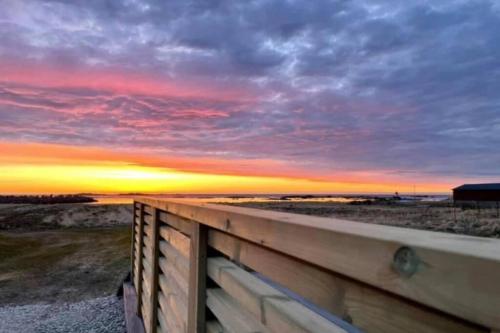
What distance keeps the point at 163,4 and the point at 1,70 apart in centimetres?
564

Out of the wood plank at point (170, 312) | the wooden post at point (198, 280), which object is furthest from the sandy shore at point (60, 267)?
the wooden post at point (198, 280)

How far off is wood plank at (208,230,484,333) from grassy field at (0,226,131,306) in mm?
7715

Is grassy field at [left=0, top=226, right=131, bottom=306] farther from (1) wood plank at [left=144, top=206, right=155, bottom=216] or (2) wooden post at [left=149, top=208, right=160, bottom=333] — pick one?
(2) wooden post at [left=149, top=208, right=160, bottom=333]

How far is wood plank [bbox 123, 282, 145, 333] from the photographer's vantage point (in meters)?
4.78

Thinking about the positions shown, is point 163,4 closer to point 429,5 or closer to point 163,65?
point 163,65

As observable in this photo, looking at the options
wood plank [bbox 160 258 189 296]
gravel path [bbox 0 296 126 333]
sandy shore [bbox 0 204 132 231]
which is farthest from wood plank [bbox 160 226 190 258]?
sandy shore [bbox 0 204 132 231]

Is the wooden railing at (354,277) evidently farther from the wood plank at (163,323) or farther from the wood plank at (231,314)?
the wood plank at (163,323)

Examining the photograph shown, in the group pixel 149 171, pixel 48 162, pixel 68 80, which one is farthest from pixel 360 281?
pixel 149 171

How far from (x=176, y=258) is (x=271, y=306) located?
197 cm

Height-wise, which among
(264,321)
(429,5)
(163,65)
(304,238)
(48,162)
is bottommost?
(264,321)

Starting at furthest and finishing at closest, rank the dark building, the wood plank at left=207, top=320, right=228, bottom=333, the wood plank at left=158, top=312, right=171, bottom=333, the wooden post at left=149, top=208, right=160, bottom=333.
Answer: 1. the dark building
2. the wooden post at left=149, top=208, right=160, bottom=333
3. the wood plank at left=158, top=312, right=171, bottom=333
4. the wood plank at left=207, top=320, right=228, bottom=333

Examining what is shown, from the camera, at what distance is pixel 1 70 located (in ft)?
36.8

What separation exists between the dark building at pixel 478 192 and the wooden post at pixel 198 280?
62.0 meters

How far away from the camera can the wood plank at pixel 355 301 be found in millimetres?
650
